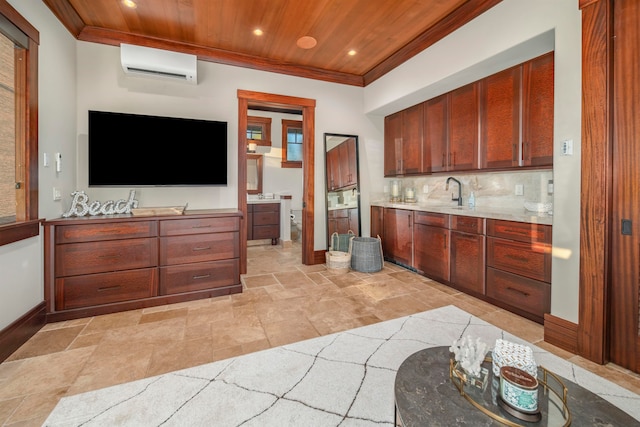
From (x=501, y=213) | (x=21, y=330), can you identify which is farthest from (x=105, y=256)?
(x=501, y=213)

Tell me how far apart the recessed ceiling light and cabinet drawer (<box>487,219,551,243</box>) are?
9.25ft

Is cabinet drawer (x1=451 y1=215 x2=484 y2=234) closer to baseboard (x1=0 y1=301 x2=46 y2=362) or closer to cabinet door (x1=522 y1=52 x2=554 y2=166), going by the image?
cabinet door (x1=522 y1=52 x2=554 y2=166)

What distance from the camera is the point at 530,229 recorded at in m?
2.49

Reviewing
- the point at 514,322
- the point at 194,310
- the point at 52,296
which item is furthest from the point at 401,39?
the point at 52,296

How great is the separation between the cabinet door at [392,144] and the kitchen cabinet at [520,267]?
197cm

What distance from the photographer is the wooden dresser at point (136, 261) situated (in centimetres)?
255

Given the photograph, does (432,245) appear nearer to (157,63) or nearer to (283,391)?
(283,391)

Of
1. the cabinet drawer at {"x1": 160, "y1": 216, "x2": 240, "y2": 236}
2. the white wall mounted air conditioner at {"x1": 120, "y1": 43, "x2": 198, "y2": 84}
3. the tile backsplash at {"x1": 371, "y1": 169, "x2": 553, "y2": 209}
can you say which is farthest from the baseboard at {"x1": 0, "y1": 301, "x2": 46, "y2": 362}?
the tile backsplash at {"x1": 371, "y1": 169, "x2": 553, "y2": 209}

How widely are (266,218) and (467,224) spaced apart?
3.96m

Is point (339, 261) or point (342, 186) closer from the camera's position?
point (339, 261)

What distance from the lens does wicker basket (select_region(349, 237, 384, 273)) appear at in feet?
13.1

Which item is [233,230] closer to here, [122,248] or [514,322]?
[122,248]

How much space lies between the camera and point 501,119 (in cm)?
298

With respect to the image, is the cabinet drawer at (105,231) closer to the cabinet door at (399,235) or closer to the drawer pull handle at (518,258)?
the cabinet door at (399,235)
